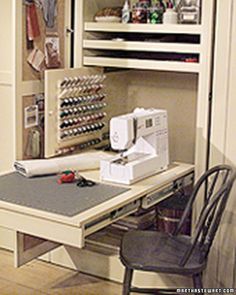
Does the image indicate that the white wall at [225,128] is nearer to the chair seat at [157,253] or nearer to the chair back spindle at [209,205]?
the chair back spindle at [209,205]

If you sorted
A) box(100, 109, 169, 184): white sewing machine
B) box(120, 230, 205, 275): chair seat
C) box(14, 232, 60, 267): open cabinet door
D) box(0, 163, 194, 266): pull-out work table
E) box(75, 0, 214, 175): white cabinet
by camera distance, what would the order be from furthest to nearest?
box(14, 232, 60, 267): open cabinet door
box(75, 0, 214, 175): white cabinet
box(100, 109, 169, 184): white sewing machine
box(120, 230, 205, 275): chair seat
box(0, 163, 194, 266): pull-out work table

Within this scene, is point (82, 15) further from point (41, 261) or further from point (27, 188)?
point (41, 261)

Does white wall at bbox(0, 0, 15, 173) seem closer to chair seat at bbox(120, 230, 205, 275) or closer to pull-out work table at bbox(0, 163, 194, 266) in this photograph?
pull-out work table at bbox(0, 163, 194, 266)

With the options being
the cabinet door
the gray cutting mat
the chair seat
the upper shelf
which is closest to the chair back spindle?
the chair seat

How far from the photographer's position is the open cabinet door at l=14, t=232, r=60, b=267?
10.4ft

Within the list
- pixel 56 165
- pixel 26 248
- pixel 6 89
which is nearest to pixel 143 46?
pixel 56 165

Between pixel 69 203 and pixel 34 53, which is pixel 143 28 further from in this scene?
pixel 69 203

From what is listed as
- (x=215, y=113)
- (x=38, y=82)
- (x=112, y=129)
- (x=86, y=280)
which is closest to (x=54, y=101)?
(x=38, y=82)

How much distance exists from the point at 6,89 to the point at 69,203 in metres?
1.45

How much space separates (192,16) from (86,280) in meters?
1.67

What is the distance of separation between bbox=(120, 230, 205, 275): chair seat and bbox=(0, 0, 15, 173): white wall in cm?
115

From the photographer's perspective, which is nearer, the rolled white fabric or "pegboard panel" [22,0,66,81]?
the rolled white fabric

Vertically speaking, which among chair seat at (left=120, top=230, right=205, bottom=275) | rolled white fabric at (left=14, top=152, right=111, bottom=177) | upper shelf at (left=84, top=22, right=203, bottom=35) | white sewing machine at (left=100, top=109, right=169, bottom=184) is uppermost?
upper shelf at (left=84, top=22, right=203, bottom=35)

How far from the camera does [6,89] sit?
3678 millimetres
